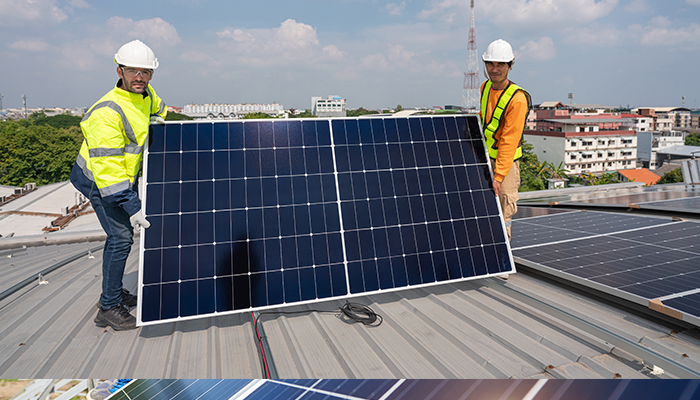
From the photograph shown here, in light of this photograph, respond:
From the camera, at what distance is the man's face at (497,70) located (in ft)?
21.7

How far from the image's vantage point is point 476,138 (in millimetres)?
7074

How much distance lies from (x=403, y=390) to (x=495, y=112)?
508cm

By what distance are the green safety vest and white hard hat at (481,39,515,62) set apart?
42 cm

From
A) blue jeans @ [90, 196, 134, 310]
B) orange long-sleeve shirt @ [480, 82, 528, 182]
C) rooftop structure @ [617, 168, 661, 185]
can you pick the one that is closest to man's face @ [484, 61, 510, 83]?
orange long-sleeve shirt @ [480, 82, 528, 182]

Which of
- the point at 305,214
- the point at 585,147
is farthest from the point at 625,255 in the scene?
the point at 585,147

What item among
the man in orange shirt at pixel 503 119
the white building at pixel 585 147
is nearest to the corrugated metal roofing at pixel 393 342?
the man in orange shirt at pixel 503 119

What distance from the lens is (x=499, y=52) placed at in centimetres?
659

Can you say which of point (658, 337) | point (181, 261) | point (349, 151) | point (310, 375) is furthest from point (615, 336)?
point (181, 261)

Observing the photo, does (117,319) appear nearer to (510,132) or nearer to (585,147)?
(510,132)

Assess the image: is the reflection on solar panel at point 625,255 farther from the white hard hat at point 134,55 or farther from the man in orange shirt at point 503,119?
the white hard hat at point 134,55

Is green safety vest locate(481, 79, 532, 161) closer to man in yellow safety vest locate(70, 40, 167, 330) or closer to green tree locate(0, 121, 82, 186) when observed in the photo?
man in yellow safety vest locate(70, 40, 167, 330)

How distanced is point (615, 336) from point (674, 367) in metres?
0.66

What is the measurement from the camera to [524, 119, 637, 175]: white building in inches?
3583

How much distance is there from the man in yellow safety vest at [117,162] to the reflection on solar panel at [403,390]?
A: 2.71m
